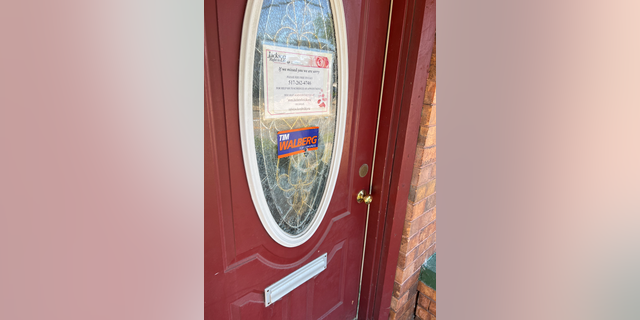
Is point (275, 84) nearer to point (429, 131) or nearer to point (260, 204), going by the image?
point (260, 204)

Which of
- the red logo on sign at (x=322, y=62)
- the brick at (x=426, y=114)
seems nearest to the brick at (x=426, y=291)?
the brick at (x=426, y=114)

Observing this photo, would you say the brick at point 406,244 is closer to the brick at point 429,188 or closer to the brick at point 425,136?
the brick at point 429,188

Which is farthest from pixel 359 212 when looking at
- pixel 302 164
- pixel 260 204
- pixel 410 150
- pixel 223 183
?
pixel 223 183

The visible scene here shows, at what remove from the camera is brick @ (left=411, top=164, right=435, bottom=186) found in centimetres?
150

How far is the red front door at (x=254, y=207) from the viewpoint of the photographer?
35.2 inches

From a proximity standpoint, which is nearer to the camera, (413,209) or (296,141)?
(296,141)

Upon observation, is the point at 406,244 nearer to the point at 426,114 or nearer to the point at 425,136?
the point at 425,136

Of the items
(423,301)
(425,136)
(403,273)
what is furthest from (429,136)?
(423,301)

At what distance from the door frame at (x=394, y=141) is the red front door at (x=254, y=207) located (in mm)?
47

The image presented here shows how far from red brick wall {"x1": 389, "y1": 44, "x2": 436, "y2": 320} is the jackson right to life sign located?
1.74ft

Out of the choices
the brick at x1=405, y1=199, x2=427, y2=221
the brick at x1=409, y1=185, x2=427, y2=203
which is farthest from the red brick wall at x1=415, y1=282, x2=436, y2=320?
the brick at x1=409, y1=185, x2=427, y2=203

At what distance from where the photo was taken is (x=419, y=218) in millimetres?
1654

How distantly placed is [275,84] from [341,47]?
346 mm

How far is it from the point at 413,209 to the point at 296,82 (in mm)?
959
